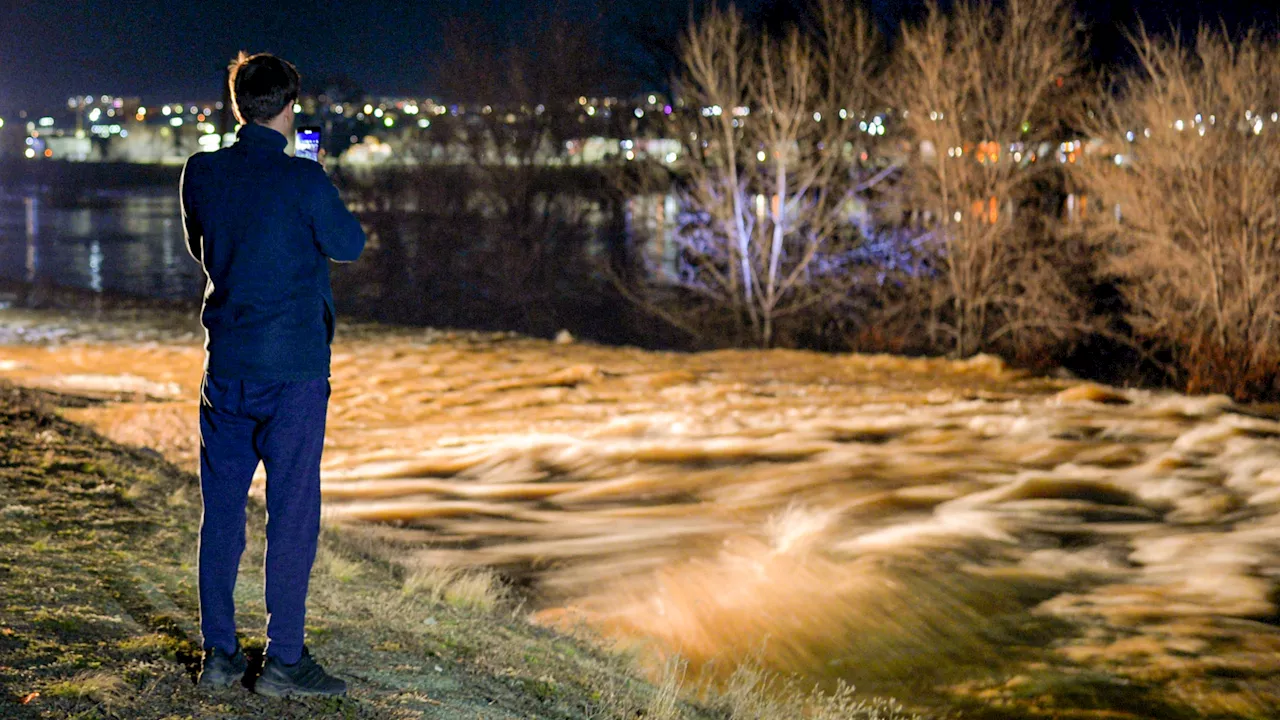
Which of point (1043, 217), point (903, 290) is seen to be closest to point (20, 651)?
point (1043, 217)

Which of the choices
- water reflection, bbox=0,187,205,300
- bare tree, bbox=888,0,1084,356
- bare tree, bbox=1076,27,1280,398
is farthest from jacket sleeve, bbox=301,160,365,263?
water reflection, bbox=0,187,205,300

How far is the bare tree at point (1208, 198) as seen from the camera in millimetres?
24266

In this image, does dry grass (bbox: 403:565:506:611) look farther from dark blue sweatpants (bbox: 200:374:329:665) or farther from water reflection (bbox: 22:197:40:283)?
water reflection (bbox: 22:197:40:283)

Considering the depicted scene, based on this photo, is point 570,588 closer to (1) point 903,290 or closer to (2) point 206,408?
(2) point 206,408

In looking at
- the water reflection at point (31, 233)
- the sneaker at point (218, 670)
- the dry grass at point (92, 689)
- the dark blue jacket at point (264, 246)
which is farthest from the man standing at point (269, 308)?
the water reflection at point (31, 233)

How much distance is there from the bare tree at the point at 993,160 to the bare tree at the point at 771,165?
7.11ft

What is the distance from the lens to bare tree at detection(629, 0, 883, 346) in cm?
3075

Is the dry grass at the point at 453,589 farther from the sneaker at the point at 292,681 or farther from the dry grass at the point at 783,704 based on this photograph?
the sneaker at the point at 292,681

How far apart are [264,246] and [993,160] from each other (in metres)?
26.7

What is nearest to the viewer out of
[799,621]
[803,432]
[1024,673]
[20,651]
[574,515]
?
[20,651]

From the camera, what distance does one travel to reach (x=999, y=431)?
17516 mm

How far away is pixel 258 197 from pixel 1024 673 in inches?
257

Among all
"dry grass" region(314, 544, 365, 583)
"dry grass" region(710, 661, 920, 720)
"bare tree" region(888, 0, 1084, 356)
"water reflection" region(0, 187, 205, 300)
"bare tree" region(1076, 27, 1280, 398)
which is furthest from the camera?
"water reflection" region(0, 187, 205, 300)

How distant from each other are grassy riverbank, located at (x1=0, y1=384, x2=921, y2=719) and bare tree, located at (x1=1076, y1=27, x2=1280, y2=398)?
20364 mm
